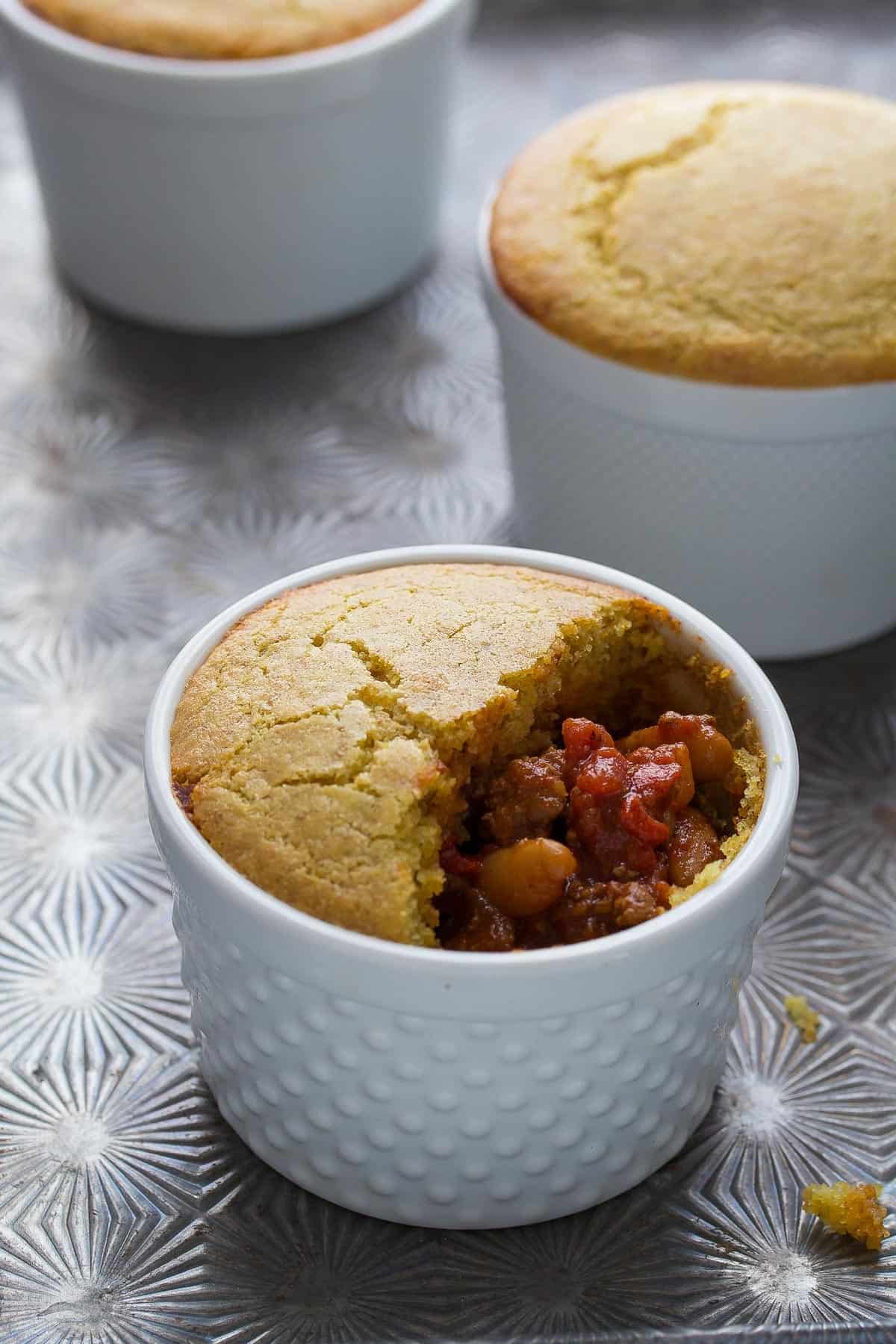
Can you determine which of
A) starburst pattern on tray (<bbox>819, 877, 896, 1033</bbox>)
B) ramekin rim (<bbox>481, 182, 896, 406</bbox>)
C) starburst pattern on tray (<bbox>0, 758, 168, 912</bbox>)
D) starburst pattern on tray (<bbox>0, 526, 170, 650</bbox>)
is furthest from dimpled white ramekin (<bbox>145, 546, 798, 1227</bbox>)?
starburst pattern on tray (<bbox>0, 526, 170, 650</bbox>)

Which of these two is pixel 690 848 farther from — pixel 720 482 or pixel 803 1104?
pixel 720 482

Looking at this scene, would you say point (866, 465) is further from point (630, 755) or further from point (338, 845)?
point (338, 845)

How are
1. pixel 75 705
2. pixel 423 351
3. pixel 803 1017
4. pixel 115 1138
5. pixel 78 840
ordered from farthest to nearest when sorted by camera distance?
pixel 423 351
pixel 75 705
pixel 78 840
pixel 803 1017
pixel 115 1138

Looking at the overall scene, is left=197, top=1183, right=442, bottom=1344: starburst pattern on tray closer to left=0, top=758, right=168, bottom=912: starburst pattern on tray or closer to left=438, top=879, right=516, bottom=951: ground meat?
left=438, top=879, right=516, bottom=951: ground meat

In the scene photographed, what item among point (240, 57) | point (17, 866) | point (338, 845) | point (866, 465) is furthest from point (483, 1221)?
point (240, 57)

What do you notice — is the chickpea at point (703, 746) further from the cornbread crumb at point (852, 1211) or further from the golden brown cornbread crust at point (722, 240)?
the golden brown cornbread crust at point (722, 240)

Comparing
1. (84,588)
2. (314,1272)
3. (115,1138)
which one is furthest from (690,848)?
(84,588)
